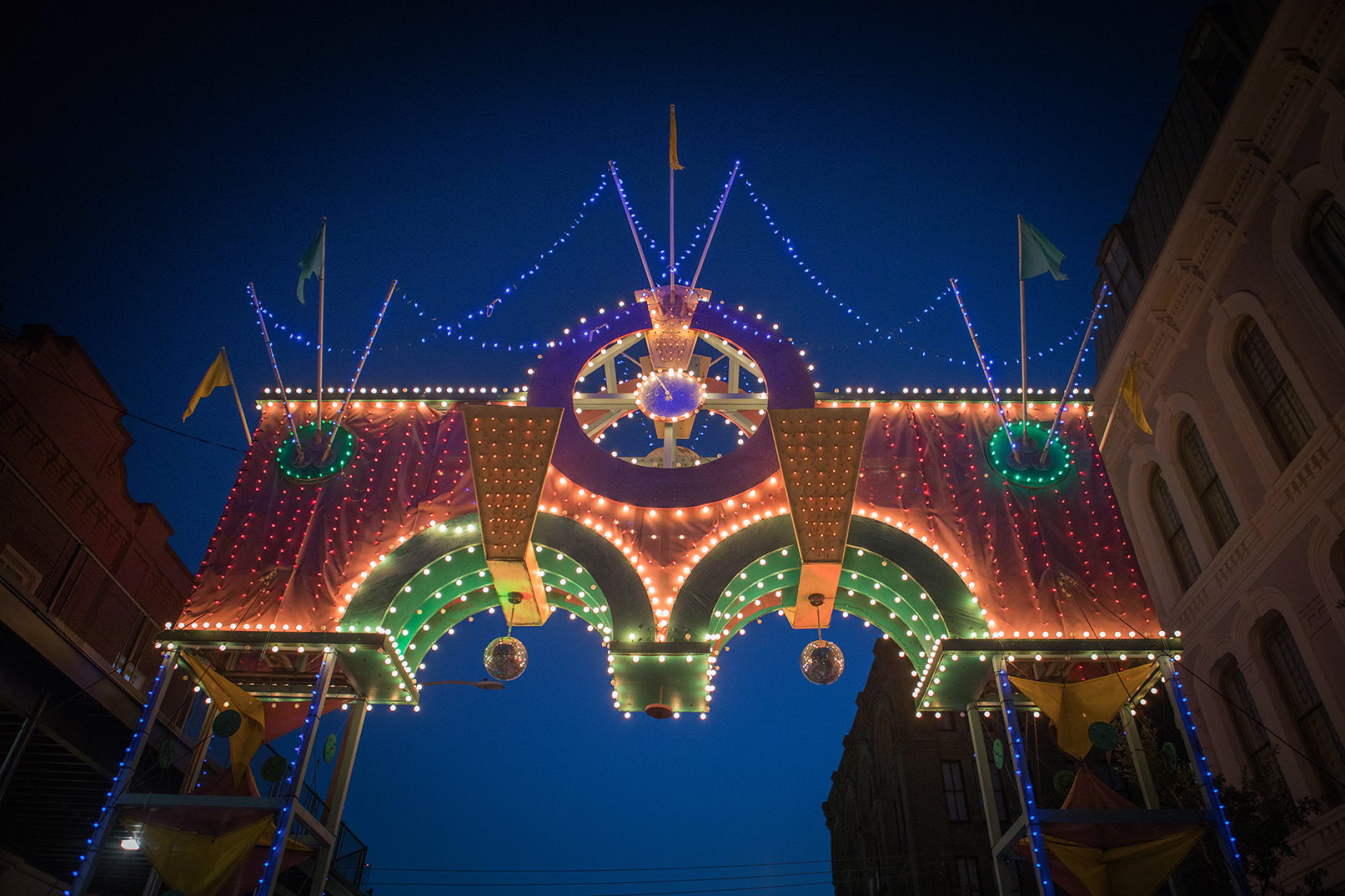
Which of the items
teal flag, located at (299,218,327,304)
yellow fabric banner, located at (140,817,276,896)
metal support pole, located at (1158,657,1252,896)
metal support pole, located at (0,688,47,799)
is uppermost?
teal flag, located at (299,218,327,304)

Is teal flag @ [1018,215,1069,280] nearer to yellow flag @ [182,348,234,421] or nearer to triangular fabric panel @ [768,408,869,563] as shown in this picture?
triangular fabric panel @ [768,408,869,563]

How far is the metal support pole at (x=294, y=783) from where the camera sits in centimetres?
732

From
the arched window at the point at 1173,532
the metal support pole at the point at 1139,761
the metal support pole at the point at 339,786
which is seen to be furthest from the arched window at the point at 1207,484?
the metal support pole at the point at 339,786

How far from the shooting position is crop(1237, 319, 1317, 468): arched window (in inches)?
489

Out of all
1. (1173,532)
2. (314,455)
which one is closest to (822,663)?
(314,455)

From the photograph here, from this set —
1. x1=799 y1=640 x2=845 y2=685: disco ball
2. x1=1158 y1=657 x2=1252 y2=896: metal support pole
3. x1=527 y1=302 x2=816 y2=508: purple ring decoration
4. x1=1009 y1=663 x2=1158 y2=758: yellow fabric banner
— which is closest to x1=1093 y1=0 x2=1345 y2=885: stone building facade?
x1=1158 y1=657 x2=1252 y2=896: metal support pole

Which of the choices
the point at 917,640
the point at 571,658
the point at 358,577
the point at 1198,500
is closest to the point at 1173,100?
the point at 1198,500

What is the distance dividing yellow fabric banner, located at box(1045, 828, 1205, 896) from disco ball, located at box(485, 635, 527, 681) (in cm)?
560

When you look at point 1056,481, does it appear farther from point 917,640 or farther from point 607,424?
point 607,424

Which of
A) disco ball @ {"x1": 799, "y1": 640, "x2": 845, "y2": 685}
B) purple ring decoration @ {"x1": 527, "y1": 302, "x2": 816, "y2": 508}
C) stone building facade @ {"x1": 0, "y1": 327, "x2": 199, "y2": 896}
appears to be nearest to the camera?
disco ball @ {"x1": 799, "y1": 640, "x2": 845, "y2": 685}

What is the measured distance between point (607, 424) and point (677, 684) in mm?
3712

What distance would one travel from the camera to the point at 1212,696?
1444cm

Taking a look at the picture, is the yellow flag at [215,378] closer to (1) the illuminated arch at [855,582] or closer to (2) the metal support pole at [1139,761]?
(1) the illuminated arch at [855,582]

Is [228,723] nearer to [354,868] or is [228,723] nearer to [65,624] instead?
[65,624]
